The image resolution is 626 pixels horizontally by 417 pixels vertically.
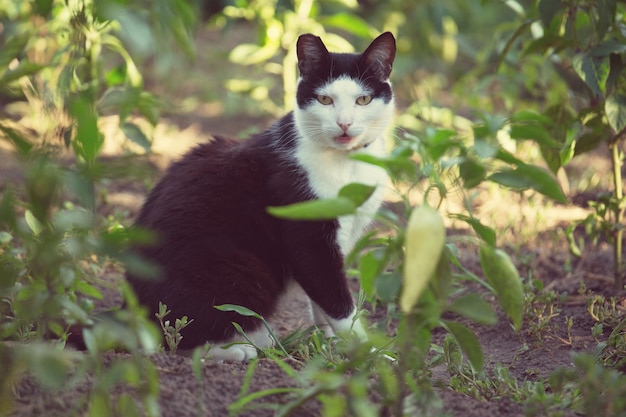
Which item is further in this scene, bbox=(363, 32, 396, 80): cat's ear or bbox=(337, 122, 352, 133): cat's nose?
bbox=(363, 32, 396, 80): cat's ear

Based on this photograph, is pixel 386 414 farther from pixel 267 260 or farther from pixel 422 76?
pixel 422 76

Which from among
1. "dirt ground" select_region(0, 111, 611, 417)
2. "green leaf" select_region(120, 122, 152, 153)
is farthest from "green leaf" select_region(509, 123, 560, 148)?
"green leaf" select_region(120, 122, 152, 153)

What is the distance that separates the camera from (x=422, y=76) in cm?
587

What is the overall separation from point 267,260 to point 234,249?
0.14 meters

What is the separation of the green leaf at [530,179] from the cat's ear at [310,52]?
1132 millimetres

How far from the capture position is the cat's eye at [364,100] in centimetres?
258

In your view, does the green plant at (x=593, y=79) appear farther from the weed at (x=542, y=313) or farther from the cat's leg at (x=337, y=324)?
the cat's leg at (x=337, y=324)

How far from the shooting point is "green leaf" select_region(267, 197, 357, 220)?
1394mm

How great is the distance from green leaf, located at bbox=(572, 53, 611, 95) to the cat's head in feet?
2.06

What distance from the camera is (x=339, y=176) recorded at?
8.39 ft

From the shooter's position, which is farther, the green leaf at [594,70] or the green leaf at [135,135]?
the green leaf at [135,135]

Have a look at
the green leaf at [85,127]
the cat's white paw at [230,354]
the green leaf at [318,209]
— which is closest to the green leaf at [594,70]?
the green leaf at [318,209]

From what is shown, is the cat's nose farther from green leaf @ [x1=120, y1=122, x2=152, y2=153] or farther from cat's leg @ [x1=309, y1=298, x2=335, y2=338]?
green leaf @ [x1=120, y1=122, x2=152, y2=153]

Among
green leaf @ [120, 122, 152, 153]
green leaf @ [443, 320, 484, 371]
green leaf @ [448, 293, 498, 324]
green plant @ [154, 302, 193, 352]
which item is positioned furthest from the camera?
green leaf @ [120, 122, 152, 153]
